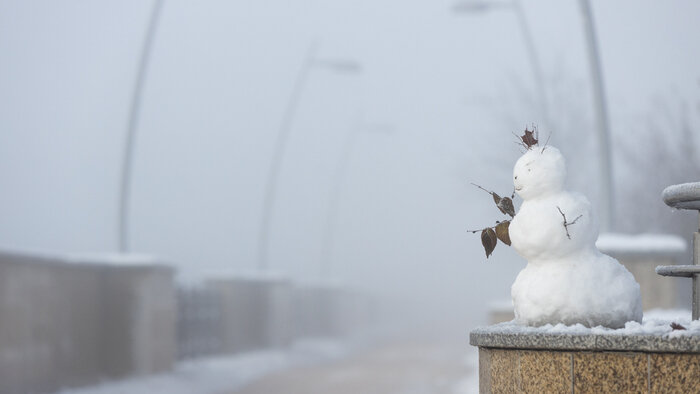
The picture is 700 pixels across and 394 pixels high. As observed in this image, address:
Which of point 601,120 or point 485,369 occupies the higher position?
point 601,120

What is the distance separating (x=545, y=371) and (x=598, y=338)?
33 centimetres

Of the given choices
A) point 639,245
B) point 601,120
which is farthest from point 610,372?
point 601,120

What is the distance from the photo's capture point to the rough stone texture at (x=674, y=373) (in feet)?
16.3

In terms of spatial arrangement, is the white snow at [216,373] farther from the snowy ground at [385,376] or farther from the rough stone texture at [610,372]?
the rough stone texture at [610,372]

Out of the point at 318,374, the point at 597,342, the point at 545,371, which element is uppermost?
the point at 597,342

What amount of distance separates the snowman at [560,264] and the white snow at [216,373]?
9.82 metres

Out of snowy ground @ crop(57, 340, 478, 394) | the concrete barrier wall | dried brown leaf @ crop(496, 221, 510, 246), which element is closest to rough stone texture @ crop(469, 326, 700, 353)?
dried brown leaf @ crop(496, 221, 510, 246)

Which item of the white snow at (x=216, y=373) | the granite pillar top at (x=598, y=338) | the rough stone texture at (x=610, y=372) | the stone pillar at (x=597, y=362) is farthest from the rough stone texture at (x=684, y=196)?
the white snow at (x=216, y=373)

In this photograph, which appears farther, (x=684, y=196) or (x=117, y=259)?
(x=117, y=259)

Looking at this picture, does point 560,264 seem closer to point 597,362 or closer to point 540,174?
point 540,174

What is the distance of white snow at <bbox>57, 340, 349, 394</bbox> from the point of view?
15391mm

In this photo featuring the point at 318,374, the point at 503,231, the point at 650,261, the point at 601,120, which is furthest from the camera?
the point at 318,374

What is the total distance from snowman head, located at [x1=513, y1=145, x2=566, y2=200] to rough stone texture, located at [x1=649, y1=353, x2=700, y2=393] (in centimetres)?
119

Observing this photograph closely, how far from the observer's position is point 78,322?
596 inches
